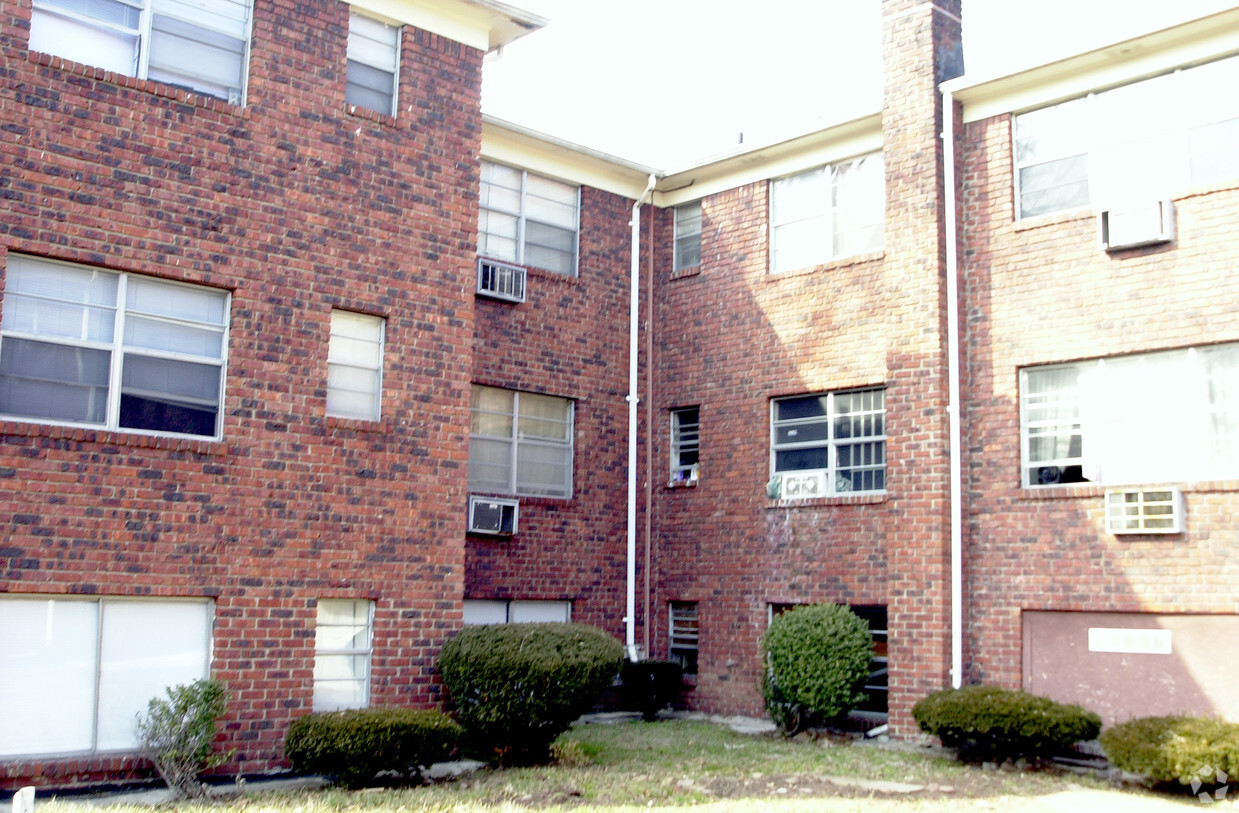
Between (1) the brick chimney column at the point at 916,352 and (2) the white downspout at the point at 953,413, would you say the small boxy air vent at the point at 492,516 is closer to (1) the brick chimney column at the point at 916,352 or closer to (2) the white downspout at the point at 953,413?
(1) the brick chimney column at the point at 916,352

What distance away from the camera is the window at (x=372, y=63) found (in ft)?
44.3

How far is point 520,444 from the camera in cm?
1725

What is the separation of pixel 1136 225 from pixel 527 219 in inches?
324

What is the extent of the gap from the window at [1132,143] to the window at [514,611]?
8.20 m

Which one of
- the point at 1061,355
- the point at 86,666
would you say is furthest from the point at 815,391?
the point at 86,666

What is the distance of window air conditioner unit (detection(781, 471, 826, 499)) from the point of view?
16.8 m

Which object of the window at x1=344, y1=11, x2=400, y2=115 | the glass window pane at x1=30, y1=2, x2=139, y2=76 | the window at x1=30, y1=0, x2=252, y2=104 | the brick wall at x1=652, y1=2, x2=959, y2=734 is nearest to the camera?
the glass window pane at x1=30, y1=2, x2=139, y2=76

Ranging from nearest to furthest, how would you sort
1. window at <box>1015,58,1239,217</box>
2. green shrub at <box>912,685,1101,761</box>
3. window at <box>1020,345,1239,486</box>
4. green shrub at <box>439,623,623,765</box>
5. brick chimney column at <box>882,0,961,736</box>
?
green shrub at <box>439,623,623,765</box>
green shrub at <box>912,685,1101,761</box>
window at <box>1020,345,1239,486</box>
window at <box>1015,58,1239,217</box>
brick chimney column at <box>882,0,961,736</box>

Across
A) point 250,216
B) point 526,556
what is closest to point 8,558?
point 250,216

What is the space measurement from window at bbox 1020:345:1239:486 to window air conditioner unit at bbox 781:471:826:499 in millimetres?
2954

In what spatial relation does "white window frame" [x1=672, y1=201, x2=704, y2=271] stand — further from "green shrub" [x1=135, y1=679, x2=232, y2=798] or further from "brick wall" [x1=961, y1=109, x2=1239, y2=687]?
"green shrub" [x1=135, y1=679, x2=232, y2=798]

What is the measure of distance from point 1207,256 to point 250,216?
10.2 meters

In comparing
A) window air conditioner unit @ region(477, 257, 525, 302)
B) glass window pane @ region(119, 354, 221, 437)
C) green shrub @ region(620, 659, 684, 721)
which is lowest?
green shrub @ region(620, 659, 684, 721)

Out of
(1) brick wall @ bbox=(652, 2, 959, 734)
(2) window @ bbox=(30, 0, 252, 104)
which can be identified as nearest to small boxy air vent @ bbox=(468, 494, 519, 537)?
(1) brick wall @ bbox=(652, 2, 959, 734)
